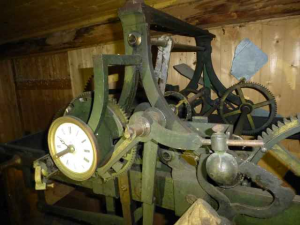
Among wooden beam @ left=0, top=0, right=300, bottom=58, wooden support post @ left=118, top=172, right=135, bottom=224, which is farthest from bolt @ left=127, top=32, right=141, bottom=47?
wooden beam @ left=0, top=0, right=300, bottom=58

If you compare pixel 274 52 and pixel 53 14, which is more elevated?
pixel 53 14

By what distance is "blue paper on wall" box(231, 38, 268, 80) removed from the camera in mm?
2033

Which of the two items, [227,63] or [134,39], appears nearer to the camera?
[134,39]

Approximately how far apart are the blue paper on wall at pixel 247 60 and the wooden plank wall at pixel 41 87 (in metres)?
2.56

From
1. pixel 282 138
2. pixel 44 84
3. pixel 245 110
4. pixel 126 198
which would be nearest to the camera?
pixel 282 138

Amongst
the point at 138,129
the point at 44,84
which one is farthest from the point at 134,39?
the point at 44,84

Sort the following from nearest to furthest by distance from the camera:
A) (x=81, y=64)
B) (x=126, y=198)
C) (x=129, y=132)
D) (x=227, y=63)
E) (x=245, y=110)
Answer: (x=129, y=132) < (x=126, y=198) < (x=245, y=110) < (x=227, y=63) < (x=81, y=64)

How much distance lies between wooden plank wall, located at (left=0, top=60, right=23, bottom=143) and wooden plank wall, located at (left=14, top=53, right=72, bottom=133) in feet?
0.41

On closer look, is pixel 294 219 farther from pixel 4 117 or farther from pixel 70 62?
pixel 4 117

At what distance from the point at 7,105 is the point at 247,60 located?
14.3ft

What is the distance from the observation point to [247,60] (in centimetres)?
208

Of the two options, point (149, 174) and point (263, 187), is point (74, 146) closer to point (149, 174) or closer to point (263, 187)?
point (149, 174)

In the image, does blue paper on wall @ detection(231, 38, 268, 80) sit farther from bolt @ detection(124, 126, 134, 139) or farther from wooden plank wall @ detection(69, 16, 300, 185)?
bolt @ detection(124, 126, 134, 139)

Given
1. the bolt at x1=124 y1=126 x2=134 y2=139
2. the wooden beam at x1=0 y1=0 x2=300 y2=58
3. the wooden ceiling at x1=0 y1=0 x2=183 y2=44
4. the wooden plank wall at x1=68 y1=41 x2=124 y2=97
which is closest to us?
the bolt at x1=124 y1=126 x2=134 y2=139
